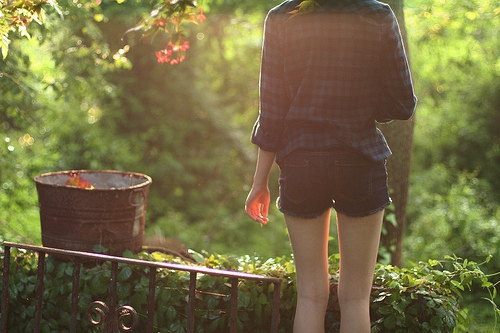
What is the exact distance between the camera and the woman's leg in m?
2.38

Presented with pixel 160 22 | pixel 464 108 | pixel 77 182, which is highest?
pixel 160 22

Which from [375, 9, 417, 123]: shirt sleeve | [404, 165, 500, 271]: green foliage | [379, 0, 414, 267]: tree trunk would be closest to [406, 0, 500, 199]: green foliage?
[404, 165, 500, 271]: green foliage

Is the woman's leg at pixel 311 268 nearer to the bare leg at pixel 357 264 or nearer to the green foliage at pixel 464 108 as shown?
the bare leg at pixel 357 264

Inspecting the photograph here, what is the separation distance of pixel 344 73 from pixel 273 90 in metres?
0.29

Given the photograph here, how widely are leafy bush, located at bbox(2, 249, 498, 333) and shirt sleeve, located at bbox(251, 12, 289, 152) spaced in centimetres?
95

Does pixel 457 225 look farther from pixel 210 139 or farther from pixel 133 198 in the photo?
pixel 133 198

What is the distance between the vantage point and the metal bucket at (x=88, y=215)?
130 inches

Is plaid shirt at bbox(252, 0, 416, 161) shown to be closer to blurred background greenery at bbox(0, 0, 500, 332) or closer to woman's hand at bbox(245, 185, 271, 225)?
woman's hand at bbox(245, 185, 271, 225)

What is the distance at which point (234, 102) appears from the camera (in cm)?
1043

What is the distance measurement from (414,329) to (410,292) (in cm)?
17

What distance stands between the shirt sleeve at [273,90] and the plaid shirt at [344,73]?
48 millimetres

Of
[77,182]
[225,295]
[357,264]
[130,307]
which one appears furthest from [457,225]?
[130,307]

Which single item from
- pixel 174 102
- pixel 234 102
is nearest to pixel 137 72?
pixel 174 102

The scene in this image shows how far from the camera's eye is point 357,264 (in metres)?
2.35
